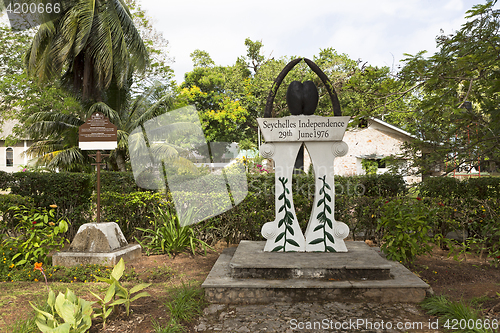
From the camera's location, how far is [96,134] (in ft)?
19.9

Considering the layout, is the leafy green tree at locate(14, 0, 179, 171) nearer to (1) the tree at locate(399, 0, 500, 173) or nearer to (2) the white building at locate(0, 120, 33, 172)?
(1) the tree at locate(399, 0, 500, 173)

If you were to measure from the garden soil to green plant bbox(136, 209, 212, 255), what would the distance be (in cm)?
15

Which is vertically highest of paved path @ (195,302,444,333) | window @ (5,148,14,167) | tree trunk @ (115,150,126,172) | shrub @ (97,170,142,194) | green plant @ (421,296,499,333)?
window @ (5,148,14,167)

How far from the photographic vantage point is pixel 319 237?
4824mm

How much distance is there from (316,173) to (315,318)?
2.20 meters

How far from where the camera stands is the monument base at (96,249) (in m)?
5.17

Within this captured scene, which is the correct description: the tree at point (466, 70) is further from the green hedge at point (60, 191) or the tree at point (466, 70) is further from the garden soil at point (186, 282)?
the green hedge at point (60, 191)

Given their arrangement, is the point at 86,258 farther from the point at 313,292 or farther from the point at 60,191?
the point at 313,292

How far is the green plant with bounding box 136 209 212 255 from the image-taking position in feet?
18.6

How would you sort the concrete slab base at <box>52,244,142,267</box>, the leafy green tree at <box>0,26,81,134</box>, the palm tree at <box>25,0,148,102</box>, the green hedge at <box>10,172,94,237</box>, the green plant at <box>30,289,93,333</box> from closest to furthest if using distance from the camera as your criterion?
the green plant at <box>30,289,93,333</box> → the concrete slab base at <box>52,244,142,267</box> → the green hedge at <box>10,172,94,237</box> → the palm tree at <box>25,0,148,102</box> → the leafy green tree at <box>0,26,81,134</box>

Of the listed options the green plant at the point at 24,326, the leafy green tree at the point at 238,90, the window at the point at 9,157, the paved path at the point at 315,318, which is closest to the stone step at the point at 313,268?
the paved path at the point at 315,318

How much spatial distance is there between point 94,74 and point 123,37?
1.95 m

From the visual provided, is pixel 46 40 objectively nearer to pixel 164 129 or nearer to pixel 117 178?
pixel 164 129

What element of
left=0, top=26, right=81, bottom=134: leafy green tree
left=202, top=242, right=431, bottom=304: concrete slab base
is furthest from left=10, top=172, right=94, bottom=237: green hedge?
left=0, top=26, right=81, bottom=134: leafy green tree
